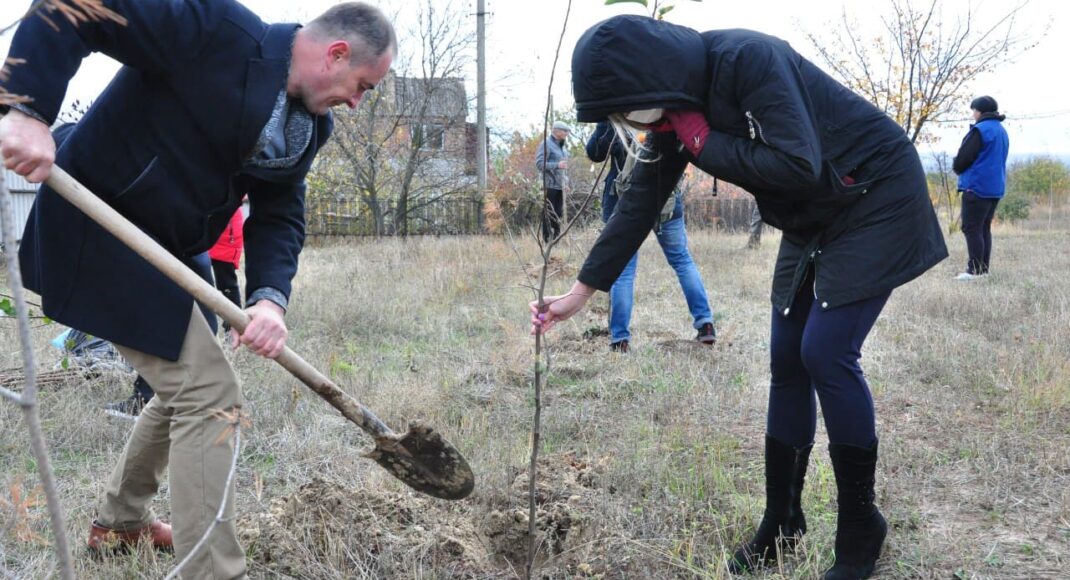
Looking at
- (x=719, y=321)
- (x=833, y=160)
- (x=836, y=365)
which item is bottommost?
(x=719, y=321)

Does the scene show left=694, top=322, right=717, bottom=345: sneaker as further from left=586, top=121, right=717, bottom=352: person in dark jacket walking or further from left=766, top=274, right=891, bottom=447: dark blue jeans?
left=766, top=274, right=891, bottom=447: dark blue jeans

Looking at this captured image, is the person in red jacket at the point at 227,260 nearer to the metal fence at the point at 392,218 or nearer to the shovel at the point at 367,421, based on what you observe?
the shovel at the point at 367,421

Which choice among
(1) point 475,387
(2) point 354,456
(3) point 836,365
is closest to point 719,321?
(1) point 475,387

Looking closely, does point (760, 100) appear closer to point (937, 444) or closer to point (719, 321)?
point (937, 444)

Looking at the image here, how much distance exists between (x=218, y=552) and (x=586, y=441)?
6.43 feet

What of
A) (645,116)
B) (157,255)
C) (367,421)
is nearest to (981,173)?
(645,116)

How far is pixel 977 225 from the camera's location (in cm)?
910

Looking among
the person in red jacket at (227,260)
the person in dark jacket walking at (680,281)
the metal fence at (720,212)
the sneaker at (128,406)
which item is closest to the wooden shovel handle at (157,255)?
the sneaker at (128,406)

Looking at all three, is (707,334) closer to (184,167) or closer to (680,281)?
(680,281)

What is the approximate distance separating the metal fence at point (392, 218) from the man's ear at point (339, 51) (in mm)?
14964

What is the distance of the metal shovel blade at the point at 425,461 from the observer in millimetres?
2561

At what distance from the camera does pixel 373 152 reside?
654 inches

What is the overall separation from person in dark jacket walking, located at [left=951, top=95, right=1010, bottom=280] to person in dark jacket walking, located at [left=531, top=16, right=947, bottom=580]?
287 inches

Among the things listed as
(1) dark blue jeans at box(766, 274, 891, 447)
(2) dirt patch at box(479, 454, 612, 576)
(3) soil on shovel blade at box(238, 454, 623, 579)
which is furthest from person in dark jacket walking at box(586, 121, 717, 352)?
(1) dark blue jeans at box(766, 274, 891, 447)
